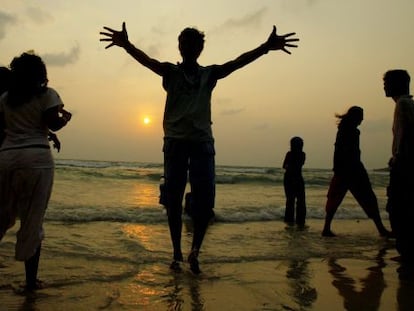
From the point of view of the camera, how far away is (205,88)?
4.33 metres

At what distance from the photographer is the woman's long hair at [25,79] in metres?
3.45

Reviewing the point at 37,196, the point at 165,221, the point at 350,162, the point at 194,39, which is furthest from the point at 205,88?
the point at 165,221

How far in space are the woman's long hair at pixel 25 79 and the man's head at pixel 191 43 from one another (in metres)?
1.38

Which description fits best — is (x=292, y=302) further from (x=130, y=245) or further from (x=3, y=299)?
(x=130, y=245)

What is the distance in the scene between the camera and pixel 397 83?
5.27m

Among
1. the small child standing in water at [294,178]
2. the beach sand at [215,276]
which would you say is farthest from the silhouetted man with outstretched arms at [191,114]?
the small child standing in water at [294,178]

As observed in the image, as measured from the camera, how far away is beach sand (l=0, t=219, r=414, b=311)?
132 inches

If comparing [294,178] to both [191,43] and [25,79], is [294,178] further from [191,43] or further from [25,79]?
[25,79]

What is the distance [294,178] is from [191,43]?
569 centimetres

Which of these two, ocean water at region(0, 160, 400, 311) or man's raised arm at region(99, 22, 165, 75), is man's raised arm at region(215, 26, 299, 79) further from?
ocean water at region(0, 160, 400, 311)

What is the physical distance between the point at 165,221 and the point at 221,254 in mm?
3334

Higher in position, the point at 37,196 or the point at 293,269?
the point at 37,196

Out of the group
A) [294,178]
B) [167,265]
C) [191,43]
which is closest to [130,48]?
[191,43]

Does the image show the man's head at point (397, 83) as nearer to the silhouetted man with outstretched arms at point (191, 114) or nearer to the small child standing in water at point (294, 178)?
the silhouetted man with outstretched arms at point (191, 114)
